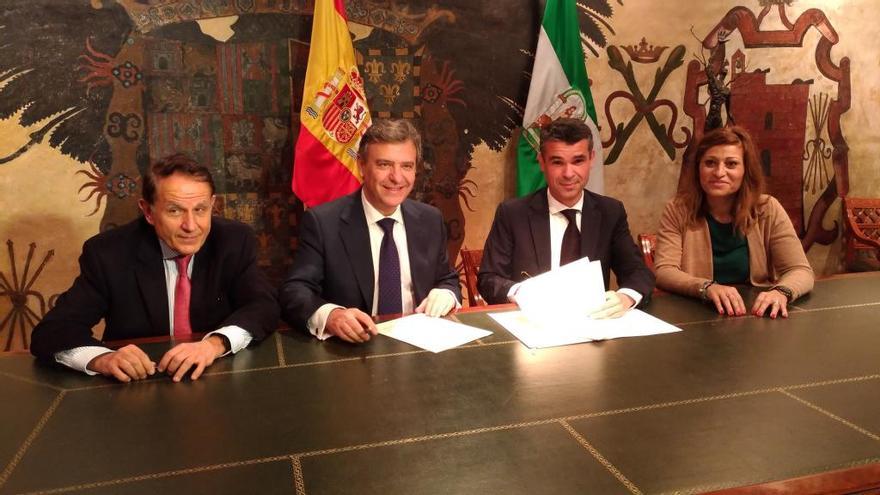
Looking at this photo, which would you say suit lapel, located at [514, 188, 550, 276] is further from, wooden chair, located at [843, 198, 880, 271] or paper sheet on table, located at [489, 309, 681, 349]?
wooden chair, located at [843, 198, 880, 271]

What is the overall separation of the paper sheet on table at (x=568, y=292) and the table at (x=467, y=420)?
0.18 metres

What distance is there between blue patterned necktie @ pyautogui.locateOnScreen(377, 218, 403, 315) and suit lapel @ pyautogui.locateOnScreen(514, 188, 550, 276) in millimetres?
615

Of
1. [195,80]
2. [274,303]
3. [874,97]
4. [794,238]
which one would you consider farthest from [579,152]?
[874,97]

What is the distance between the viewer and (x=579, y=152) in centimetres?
251

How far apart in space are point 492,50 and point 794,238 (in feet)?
7.07

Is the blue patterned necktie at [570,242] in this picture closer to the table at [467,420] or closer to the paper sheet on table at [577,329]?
the paper sheet on table at [577,329]

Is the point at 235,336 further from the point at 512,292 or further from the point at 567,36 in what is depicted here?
the point at 567,36

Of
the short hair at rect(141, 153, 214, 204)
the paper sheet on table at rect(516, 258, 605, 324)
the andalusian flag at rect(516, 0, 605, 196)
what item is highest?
the andalusian flag at rect(516, 0, 605, 196)

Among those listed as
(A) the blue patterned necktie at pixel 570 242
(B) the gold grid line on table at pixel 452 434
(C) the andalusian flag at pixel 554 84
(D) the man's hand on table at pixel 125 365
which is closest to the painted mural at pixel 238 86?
(C) the andalusian flag at pixel 554 84

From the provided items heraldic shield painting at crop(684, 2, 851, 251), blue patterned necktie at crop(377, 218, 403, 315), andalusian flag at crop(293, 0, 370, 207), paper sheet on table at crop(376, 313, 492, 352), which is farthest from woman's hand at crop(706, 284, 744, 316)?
heraldic shield painting at crop(684, 2, 851, 251)

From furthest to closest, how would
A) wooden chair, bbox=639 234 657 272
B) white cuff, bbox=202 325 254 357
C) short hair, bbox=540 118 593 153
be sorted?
wooden chair, bbox=639 234 657 272 → short hair, bbox=540 118 593 153 → white cuff, bbox=202 325 254 357

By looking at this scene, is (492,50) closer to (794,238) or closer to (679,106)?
(679,106)

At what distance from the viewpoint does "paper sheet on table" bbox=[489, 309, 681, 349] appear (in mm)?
1751

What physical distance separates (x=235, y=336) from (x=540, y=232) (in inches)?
54.1
